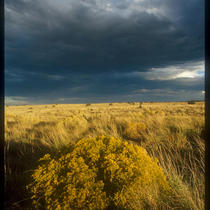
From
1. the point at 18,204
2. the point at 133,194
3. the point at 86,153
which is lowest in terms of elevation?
the point at 18,204

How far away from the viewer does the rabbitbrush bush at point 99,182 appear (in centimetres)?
182

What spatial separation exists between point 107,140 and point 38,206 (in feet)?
4.49

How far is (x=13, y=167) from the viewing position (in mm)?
3729

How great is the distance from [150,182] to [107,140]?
3.22 ft

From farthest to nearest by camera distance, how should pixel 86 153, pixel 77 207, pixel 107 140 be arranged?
1. pixel 107 140
2. pixel 86 153
3. pixel 77 207

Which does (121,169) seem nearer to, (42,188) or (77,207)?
(77,207)

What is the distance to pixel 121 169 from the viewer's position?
2.04m

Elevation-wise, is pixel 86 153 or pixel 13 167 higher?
pixel 86 153

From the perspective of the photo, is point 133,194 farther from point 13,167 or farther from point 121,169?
point 13,167

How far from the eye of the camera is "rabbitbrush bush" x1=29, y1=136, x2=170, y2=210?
182 centimetres

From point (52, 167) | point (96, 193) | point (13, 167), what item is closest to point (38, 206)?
point (52, 167)

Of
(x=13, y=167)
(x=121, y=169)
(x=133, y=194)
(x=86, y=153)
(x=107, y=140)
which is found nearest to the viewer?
(x=133, y=194)

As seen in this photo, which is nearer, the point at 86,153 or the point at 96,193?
the point at 96,193

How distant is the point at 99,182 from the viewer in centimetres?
195
